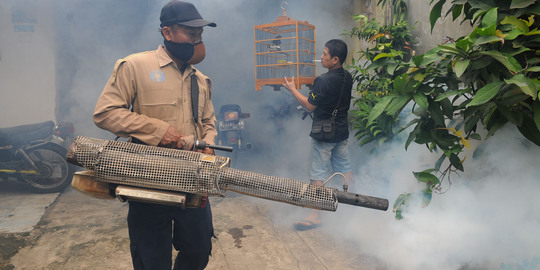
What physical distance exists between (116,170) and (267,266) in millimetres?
2108

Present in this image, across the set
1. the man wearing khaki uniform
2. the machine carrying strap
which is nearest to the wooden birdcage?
the machine carrying strap

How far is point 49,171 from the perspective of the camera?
624cm

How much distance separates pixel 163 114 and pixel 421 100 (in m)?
1.70

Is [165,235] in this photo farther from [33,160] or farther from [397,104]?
[33,160]

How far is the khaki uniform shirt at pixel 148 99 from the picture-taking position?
2.41 metres

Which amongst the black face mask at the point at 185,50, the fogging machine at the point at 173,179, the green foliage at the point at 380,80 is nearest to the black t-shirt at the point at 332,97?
the green foliage at the point at 380,80

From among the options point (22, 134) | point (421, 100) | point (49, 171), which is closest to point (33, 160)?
point (49, 171)

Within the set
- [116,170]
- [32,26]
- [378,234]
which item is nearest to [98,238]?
[116,170]

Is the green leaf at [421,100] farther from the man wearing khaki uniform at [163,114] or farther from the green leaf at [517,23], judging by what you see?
the man wearing khaki uniform at [163,114]

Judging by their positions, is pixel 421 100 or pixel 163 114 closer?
pixel 421 100

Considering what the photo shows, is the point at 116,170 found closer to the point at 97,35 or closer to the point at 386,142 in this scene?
the point at 386,142

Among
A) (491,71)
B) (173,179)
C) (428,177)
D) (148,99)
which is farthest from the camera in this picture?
(148,99)

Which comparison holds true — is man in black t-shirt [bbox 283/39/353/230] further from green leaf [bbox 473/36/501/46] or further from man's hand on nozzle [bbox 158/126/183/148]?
green leaf [bbox 473/36/501/46]

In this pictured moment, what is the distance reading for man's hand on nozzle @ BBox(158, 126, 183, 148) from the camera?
245 cm
